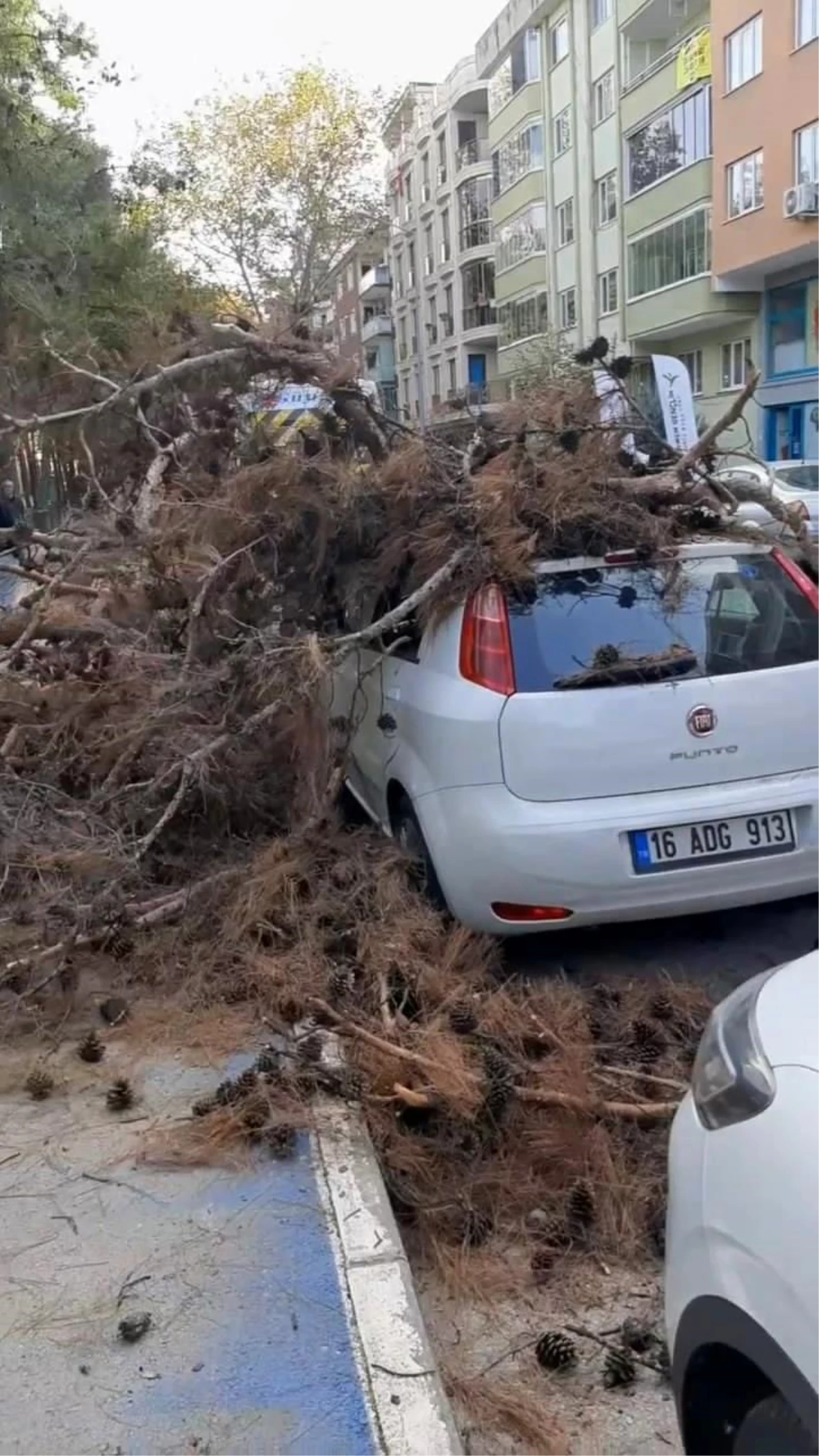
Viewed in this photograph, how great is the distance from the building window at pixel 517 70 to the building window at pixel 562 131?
9.41ft

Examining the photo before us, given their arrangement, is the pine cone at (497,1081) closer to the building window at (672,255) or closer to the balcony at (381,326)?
the building window at (672,255)

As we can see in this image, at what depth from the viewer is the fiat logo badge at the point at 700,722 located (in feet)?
14.5

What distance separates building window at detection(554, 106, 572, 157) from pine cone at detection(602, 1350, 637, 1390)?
45151 mm

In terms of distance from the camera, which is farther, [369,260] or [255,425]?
[369,260]

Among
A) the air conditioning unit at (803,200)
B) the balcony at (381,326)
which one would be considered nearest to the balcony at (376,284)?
the balcony at (381,326)

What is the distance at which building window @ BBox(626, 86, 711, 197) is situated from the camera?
1250 inches

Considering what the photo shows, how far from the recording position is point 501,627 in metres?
4.55

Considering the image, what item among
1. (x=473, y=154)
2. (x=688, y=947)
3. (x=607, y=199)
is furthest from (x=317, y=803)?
(x=473, y=154)

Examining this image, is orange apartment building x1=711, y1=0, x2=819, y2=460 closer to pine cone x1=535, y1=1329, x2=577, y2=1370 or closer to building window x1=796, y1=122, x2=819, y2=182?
building window x1=796, y1=122, x2=819, y2=182

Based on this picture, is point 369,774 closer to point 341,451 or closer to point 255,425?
point 341,451

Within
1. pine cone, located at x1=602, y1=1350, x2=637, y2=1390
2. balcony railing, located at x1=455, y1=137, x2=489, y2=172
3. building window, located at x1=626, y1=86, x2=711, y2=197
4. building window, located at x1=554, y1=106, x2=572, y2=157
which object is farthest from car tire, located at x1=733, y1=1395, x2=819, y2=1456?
balcony railing, located at x1=455, y1=137, x2=489, y2=172

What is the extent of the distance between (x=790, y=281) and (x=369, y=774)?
28356mm

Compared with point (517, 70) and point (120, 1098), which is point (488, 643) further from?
point (517, 70)

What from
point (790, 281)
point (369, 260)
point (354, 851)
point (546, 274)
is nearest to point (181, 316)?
point (354, 851)
